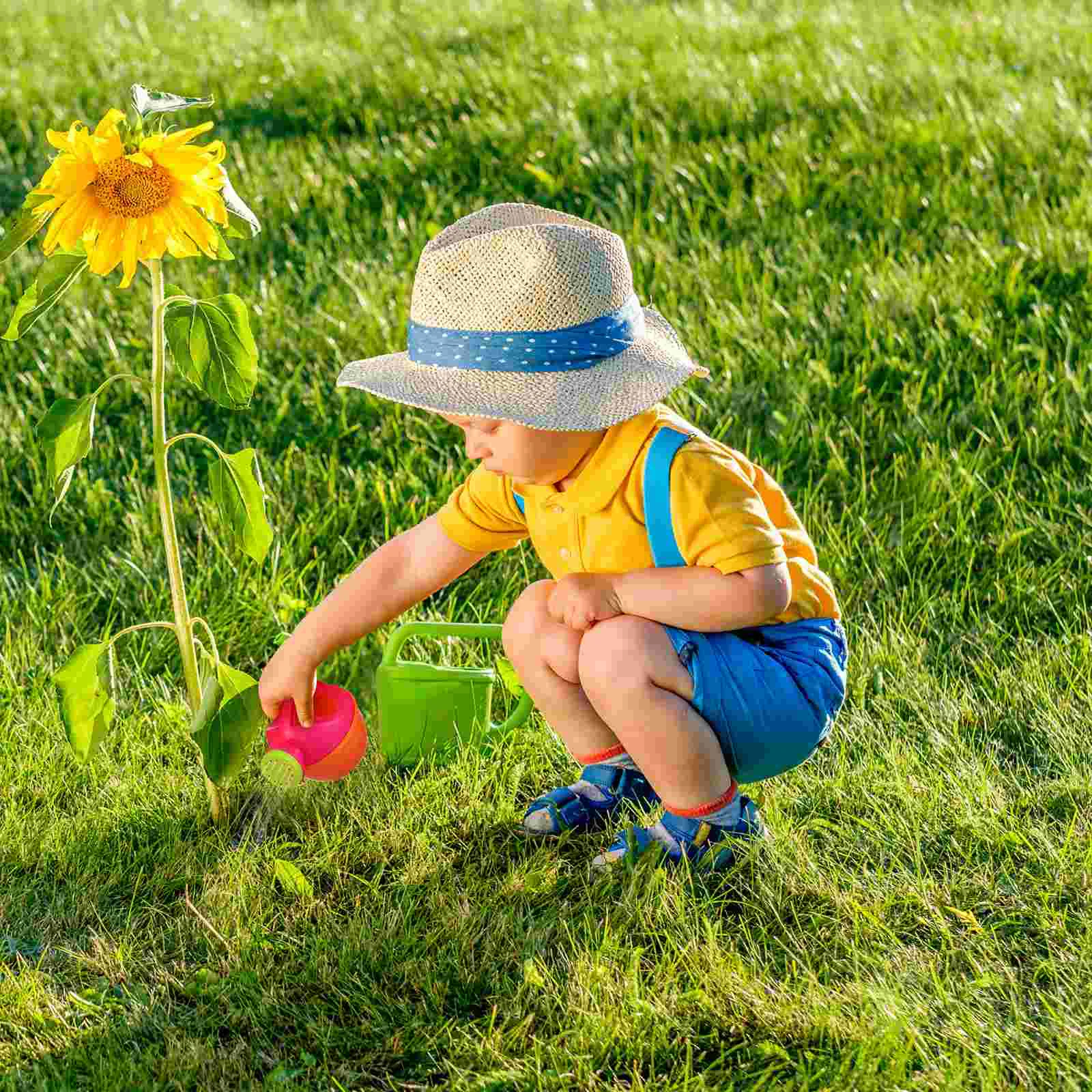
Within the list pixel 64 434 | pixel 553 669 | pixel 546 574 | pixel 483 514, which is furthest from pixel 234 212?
pixel 546 574

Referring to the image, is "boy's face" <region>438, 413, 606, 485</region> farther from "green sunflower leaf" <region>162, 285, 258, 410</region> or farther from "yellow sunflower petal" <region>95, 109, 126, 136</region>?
"yellow sunflower petal" <region>95, 109, 126, 136</region>

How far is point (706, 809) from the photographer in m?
2.34

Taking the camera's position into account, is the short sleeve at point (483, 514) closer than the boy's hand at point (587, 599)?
A: No

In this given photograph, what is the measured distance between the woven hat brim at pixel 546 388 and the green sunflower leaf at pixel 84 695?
23.4 inches

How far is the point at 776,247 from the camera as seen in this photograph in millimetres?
4273

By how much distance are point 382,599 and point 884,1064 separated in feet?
3.62

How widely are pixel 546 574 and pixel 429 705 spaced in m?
0.67

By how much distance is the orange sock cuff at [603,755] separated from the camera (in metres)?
2.49

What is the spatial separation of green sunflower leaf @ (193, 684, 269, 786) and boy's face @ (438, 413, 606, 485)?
0.53 meters

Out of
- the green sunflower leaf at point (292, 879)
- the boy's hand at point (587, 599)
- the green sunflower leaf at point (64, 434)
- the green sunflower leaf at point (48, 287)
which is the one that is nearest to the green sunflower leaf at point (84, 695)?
the green sunflower leaf at point (64, 434)

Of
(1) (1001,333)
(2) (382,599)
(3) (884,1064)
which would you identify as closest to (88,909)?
(2) (382,599)

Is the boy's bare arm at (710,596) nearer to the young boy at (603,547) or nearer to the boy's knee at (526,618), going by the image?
the young boy at (603,547)

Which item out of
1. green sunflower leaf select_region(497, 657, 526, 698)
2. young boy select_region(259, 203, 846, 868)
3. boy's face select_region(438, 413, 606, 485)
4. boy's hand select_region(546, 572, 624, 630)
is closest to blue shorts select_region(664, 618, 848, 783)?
young boy select_region(259, 203, 846, 868)

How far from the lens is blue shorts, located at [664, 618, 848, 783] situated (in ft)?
7.43
